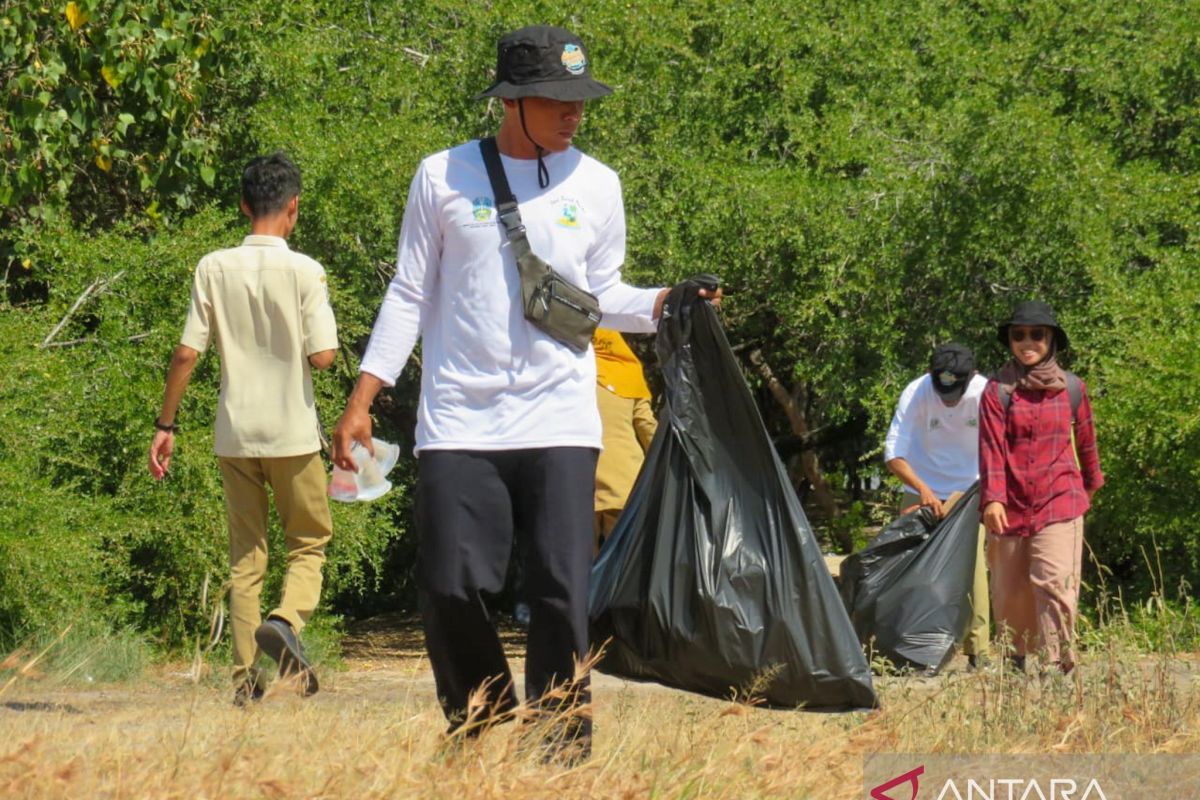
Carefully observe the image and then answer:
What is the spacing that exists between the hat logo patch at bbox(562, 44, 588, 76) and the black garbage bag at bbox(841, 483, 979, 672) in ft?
14.2

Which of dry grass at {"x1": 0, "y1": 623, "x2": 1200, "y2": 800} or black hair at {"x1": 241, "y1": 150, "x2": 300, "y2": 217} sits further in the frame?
black hair at {"x1": 241, "y1": 150, "x2": 300, "y2": 217}

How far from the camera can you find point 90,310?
889 centimetres

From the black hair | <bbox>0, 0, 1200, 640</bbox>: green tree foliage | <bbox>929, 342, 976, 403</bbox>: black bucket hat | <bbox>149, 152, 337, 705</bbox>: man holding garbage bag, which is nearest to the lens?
<bbox>149, 152, 337, 705</bbox>: man holding garbage bag

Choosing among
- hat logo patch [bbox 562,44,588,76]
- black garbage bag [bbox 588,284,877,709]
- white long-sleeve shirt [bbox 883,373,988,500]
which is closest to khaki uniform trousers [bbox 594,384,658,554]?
white long-sleeve shirt [bbox 883,373,988,500]

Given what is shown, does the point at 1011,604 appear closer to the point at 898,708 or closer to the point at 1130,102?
the point at 898,708

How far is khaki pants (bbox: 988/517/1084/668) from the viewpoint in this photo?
6.93 m

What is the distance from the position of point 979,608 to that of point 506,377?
4.86m

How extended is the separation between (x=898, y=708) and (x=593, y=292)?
1987 millimetres

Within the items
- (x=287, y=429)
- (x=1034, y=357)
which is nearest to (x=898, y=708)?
(x=1034, y=357)

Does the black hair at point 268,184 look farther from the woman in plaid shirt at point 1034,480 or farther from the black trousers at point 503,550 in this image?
the woman in plaid shirt at point 1034,480

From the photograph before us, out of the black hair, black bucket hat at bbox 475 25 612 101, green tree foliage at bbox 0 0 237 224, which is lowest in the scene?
the black hair

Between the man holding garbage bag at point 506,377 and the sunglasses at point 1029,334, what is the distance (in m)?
2.96
